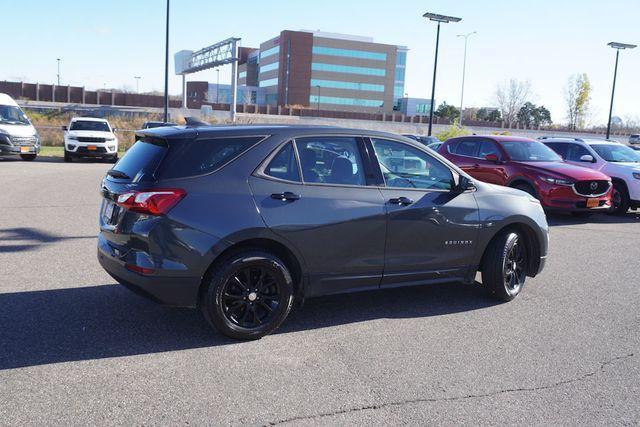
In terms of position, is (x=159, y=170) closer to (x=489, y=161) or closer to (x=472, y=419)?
(x=472, y=419)

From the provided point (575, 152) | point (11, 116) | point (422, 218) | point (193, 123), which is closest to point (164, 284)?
point (193, 123)

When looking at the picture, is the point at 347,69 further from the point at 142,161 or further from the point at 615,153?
the point at 142,161

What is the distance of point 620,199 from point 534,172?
3.24 metres

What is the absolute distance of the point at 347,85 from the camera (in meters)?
114

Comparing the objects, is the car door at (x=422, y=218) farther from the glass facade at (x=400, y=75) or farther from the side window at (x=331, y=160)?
the glass facade at (x=400, y=75)

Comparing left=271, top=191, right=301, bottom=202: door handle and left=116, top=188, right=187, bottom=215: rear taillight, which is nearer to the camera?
left=116, top=188, right=187, bottom=215: rear taillight

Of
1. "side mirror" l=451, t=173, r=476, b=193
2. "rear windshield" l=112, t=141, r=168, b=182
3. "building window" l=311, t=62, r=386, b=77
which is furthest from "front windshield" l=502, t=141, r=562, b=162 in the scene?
"building window" l=311, t=62, r=386, b=77

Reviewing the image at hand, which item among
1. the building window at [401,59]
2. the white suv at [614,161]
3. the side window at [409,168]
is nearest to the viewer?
the side window at [409,168]

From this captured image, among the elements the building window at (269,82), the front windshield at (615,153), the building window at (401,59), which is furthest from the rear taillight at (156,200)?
the building window at (401,59)

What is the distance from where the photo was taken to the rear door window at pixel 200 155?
445 centimetres

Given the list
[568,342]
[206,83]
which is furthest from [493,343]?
[206,83]

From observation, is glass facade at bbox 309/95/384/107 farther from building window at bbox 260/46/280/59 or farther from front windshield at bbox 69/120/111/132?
front windshield at bbox 69/120/111/132

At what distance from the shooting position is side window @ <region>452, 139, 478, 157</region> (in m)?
13.1

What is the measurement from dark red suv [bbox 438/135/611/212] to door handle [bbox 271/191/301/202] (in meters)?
8.35
